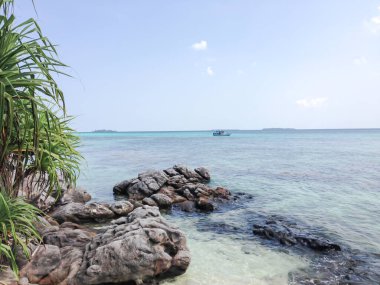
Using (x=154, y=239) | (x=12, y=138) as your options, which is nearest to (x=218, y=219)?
(x=154, y=239)

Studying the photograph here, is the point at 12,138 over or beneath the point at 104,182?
over

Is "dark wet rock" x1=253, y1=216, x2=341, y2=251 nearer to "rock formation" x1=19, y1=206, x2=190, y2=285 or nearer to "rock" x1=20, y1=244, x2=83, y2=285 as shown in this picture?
"rock formation" x1=19, y1=206, x2=190, y2=285

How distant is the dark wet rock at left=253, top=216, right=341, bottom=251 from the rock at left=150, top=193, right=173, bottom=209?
18.3ft

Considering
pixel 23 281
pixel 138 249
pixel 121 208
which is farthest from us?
pixel 121 208

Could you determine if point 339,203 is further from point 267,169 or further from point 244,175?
point 267,169

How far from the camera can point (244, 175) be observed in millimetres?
28344

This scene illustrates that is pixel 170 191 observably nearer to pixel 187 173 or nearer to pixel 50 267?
pixel 187 173

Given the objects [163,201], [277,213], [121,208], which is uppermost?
[121,208]

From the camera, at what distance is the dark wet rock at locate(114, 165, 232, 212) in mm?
16781

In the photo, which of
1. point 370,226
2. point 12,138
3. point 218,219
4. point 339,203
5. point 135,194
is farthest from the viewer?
point 135,194

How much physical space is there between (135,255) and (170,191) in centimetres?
1159

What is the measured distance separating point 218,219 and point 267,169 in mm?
19330

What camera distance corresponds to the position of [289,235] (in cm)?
1173

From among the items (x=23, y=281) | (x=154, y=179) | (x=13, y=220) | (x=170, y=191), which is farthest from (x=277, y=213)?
(x=13, y=220)
